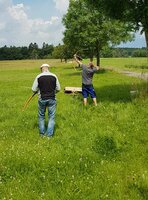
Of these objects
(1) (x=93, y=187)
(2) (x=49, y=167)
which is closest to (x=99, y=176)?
(1) (x=93, y=187)

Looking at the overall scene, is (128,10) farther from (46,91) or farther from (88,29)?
(88,29)

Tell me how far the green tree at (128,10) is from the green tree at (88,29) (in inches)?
1247

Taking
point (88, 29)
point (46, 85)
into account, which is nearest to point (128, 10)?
point (46, 85)

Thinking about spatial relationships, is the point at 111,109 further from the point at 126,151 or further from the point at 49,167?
the point at 49,167

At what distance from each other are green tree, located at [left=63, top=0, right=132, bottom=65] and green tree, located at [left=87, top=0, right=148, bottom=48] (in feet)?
104

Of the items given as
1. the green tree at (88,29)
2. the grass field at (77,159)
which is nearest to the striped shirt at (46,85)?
the grass field at (77,159)

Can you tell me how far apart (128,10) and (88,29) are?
34169 millimetres

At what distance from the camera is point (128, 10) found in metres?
22.0

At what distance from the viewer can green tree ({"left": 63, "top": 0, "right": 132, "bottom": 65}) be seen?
2178 inches

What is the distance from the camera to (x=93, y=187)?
8375mm

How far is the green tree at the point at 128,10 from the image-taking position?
69.5 feet

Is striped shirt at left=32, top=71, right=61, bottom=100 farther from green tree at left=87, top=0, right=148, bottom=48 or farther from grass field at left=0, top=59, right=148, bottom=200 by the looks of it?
green tree at left=87, top=0, right=148, bottom=48

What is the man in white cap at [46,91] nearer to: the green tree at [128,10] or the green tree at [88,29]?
the green tree at [128,10]

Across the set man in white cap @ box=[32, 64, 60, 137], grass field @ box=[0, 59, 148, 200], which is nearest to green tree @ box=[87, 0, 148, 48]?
grass field @ box=[0, 59, 148, 200]
